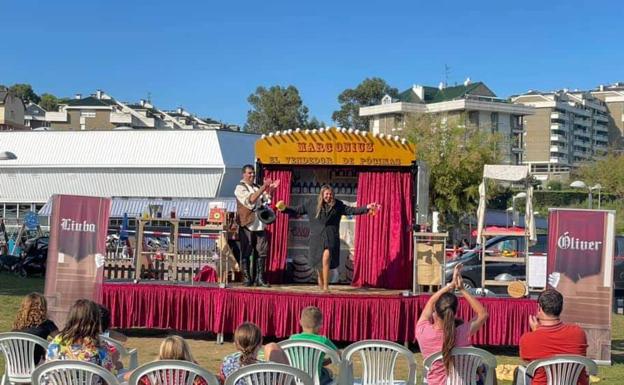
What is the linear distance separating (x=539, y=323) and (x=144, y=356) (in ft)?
18.1

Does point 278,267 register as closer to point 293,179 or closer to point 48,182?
point 293,179

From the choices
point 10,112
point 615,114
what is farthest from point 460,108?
point 615,114

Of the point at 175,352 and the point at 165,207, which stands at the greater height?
the point at 165,207

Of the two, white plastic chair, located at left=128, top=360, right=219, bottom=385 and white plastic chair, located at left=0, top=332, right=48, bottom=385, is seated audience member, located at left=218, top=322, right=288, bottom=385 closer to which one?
white plastic chair, located at left=128, top=360, right=219, bottom=385

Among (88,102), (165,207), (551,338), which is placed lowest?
(551,338)

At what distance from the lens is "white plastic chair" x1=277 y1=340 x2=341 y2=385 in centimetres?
592

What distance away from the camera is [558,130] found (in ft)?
341

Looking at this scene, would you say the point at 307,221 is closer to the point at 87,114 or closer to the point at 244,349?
the point at 244,349

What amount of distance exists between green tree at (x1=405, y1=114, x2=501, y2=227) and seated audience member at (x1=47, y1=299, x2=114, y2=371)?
3290 cm

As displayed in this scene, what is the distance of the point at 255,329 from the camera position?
5.17 m

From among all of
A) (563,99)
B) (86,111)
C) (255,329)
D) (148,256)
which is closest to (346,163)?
(148,256)

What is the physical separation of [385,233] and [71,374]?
739 cm

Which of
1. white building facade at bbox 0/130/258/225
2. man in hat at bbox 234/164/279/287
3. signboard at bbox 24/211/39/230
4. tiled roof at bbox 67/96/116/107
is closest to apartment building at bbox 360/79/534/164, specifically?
tiled roof at bbox 67/96/116/107

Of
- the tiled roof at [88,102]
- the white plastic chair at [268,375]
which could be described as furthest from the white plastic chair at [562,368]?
the tiled roof at [88,102]
